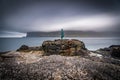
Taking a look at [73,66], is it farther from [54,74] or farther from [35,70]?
[35,70]

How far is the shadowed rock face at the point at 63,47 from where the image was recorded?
954 inches

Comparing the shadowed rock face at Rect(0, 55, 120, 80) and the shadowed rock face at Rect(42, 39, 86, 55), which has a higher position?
the shadowed rock face at Rect(42, 39, 86, 55)

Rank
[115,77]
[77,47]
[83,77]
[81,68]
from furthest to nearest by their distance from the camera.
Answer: [77,47] → [81,68] → [115,77] → [83,77]

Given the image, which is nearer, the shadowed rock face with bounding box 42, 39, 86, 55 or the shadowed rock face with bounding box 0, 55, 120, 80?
the shadowed rock face with bounding box 0, 55, 120, 80

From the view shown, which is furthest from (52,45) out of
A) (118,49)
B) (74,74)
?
(118,49)

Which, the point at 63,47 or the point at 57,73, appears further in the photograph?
the point at 63,47

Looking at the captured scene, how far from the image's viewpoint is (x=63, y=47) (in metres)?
25.0

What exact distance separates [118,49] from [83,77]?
2196 centimetres

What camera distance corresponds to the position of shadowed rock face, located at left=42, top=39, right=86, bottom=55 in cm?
2422

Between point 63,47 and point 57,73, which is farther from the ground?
point 63,47

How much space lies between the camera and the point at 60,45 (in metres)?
25.4

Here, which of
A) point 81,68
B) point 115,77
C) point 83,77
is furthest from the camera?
point 81,68

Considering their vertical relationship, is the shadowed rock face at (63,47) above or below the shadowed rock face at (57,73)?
above

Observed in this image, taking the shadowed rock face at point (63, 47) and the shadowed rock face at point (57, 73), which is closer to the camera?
the shadowed rock face at point (57, 73)
